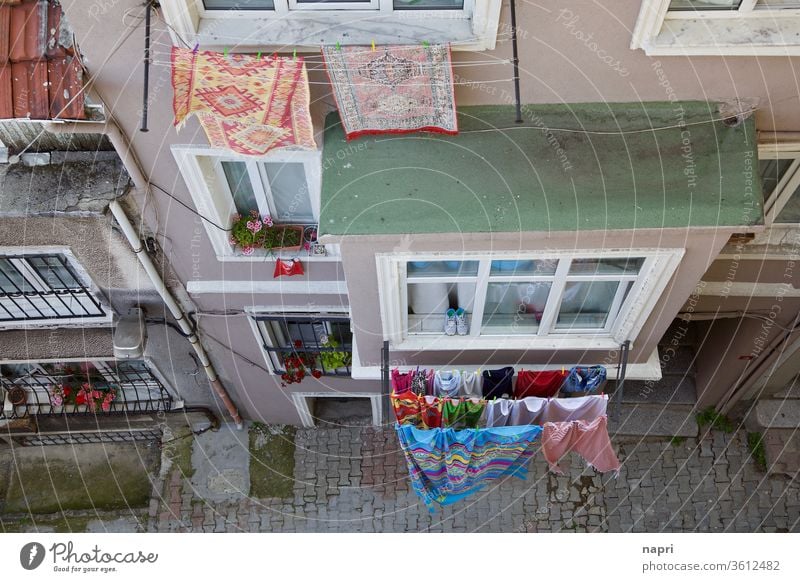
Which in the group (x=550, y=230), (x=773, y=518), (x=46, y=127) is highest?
(x=46, y=127)

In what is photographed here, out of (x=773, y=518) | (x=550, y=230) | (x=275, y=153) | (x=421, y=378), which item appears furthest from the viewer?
(x=773, y=518)

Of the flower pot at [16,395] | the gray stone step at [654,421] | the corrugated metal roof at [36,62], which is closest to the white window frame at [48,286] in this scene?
the flower pot at [16,395]

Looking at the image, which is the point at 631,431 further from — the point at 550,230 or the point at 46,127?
the point at 46,127

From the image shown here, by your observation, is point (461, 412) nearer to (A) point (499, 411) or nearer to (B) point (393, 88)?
(A) point (499, 411)

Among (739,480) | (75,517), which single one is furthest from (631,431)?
(75,517)

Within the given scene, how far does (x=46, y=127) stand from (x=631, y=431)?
11.3 metres

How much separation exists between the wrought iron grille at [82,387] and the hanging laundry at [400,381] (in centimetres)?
574

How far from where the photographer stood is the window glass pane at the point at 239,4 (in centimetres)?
688

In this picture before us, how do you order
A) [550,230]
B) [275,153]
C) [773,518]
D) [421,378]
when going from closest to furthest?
[550,230], [275,153], [421,378], [773,518]

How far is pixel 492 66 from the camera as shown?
24.0ft

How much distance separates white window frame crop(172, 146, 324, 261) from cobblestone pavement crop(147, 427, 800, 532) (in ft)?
20.0

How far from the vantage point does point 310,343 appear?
12.2 m

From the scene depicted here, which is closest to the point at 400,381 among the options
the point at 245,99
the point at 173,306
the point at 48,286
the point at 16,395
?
the point at 173,306

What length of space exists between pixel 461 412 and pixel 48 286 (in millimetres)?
6176
